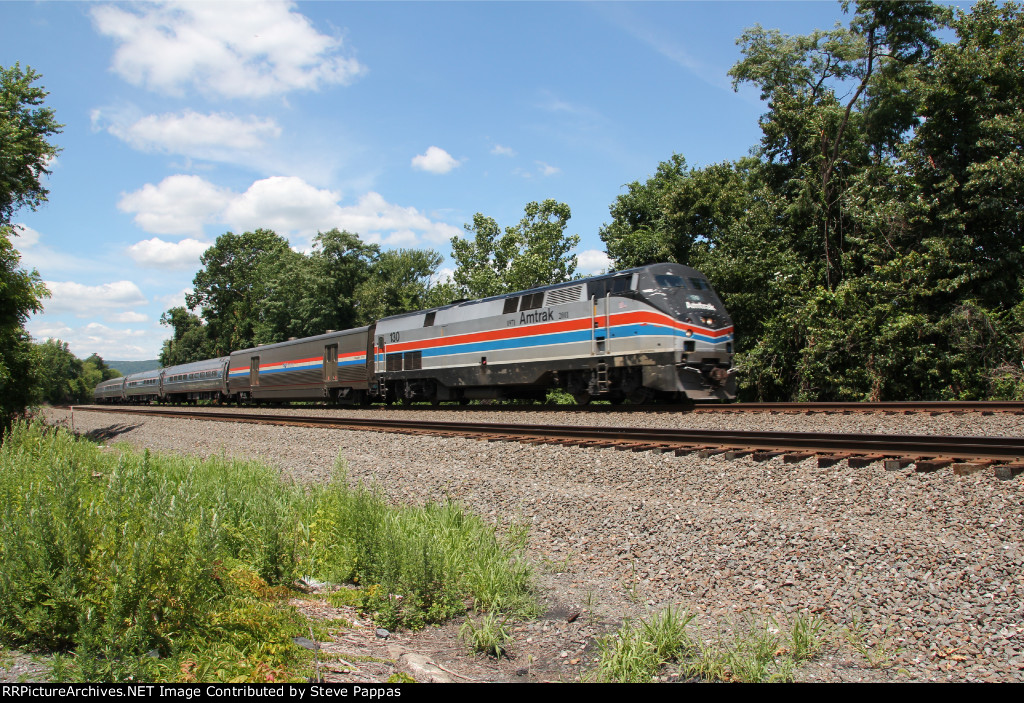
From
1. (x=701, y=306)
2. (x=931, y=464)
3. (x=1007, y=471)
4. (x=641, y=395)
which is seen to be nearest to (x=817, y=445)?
(x=931, y=464)

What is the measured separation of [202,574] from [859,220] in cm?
2164

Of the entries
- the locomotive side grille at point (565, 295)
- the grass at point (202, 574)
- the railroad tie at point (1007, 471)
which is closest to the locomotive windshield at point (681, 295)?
the locomotive side grille at point (565, 295)

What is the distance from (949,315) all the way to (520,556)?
17.3 m

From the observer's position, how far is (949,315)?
17.3 m

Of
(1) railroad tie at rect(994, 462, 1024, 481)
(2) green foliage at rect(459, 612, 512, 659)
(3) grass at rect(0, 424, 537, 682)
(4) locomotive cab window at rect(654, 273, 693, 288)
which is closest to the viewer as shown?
(3) grass at rect(0, 424, 537, 682)

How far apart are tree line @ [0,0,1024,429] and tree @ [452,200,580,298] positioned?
573 centimetres

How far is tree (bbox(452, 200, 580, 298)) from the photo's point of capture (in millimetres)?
39000

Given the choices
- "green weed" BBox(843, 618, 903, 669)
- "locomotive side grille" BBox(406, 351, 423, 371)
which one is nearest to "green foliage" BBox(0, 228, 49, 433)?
"locomotive side grille" BBox(406, 351, 423, 371)

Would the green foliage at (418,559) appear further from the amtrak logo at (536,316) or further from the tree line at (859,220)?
the tree line at (859,220)

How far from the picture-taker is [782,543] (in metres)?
4.94

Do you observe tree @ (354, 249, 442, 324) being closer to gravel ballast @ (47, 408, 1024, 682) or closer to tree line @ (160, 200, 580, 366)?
tree line @ (160, 200, 580, 366)

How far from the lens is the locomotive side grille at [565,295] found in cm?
1677

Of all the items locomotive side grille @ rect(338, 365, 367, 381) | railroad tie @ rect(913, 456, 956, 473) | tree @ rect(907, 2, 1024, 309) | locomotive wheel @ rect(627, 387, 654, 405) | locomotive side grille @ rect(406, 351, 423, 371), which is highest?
tree @ rect(907, 2, 1024, 309)
